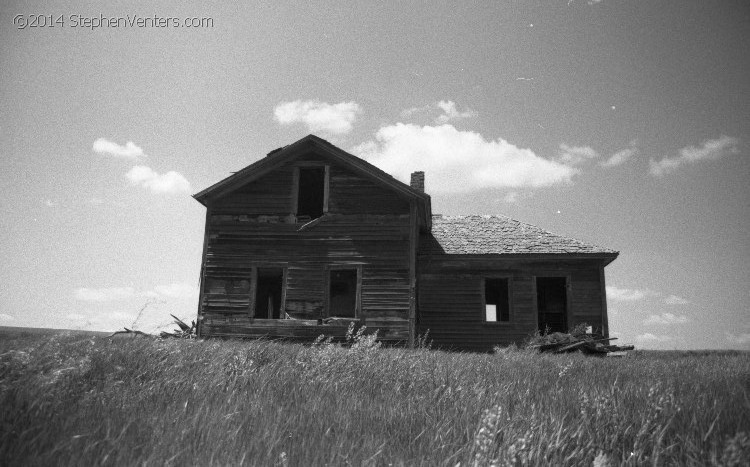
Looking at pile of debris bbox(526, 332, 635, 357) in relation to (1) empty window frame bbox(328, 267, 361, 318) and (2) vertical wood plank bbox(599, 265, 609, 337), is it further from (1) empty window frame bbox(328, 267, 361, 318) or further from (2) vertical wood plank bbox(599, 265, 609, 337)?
(1) empty window frame bbox(328, 267, 361, 318)

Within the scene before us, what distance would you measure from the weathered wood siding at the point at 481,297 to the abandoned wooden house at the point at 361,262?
0.12 ft

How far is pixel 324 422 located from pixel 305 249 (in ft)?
42.2

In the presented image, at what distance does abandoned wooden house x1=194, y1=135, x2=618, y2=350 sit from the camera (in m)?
15.1

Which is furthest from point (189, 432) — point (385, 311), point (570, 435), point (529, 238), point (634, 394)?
point (529, 238)

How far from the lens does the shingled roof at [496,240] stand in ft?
56.0

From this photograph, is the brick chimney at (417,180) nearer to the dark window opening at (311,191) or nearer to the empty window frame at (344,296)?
the dark window opening at (311,191)

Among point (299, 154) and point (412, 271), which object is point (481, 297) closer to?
point (412, 271)

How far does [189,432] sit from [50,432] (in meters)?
0.63

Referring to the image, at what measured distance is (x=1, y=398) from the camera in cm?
243

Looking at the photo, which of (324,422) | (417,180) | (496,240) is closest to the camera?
(324,422)

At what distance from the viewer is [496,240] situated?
60.4ft

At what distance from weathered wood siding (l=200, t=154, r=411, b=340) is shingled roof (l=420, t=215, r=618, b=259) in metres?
2.95

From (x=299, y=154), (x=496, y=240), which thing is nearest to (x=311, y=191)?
(x=299, y=154)

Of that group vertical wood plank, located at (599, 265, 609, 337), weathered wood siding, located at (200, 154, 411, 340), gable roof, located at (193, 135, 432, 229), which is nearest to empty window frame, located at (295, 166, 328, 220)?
gable roof, located at (193, 135, 432, 229)
